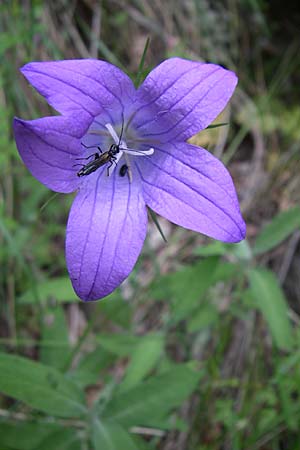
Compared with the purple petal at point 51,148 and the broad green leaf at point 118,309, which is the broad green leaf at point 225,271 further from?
the purple petal at point 51,148

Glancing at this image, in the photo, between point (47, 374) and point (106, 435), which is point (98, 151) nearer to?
point (47, 374)

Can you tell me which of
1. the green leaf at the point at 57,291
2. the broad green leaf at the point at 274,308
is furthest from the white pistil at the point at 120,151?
the broad green leaf at the point at 274,308

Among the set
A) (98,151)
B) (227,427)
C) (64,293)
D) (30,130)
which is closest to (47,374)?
(64,293)

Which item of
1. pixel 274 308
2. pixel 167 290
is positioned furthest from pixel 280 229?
pixel 167 290

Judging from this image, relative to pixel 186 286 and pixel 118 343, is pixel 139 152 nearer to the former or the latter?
pixel 186 286

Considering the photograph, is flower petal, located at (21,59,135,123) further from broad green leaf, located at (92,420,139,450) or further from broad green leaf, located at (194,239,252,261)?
broad green leaf, located at (92,420,139,450)

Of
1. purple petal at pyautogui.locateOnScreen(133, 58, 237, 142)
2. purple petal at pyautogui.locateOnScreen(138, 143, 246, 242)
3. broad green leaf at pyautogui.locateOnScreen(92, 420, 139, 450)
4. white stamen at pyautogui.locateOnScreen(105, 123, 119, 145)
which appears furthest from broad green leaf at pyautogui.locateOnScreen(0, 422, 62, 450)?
purple petal at pyautogui.locateOnScreen(133, 58, 237, 142)
